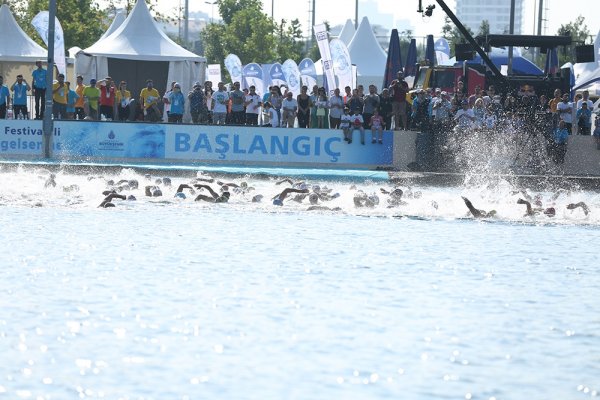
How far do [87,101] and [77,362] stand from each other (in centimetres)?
2436

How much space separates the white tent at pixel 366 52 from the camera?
191 feet

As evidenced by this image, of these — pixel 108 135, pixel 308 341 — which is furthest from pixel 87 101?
pixel 308 341

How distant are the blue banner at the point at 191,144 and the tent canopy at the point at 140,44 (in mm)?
9961

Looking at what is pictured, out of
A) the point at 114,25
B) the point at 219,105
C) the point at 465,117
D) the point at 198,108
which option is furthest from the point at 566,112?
the point at 114,25

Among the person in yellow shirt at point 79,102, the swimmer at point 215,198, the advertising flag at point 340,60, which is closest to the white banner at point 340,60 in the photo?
the advertising flag at point 340,60

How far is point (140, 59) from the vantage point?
41.3 metres

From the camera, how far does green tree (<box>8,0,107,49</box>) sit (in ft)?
209

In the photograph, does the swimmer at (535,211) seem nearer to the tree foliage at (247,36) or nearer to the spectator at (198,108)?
the spectator at (198,108)

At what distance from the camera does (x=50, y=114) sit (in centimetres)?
3081

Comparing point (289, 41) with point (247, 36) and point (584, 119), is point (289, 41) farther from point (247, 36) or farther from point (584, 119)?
point (584, 119)

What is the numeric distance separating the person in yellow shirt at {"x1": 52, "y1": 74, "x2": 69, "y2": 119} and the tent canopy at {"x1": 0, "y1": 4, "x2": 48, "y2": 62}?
13.2 metres

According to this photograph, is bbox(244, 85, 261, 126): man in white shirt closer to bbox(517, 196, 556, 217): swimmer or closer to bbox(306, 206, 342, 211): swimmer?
bbox(306, 206, 342, 211): swimmer

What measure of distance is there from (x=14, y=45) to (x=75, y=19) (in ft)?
58.0

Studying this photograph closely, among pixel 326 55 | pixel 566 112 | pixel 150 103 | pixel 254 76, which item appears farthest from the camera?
pixel 254 76
